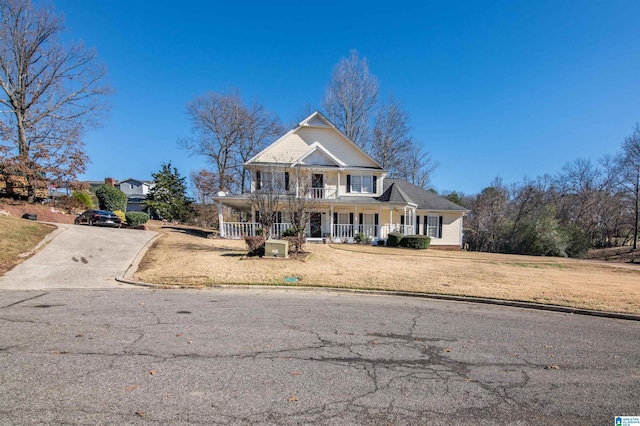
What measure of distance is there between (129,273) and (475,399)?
449 inches

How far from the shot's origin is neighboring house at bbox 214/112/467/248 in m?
23.4

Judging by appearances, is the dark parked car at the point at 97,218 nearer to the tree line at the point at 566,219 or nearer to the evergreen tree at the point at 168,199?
the evergreen tree at the point at 168,199

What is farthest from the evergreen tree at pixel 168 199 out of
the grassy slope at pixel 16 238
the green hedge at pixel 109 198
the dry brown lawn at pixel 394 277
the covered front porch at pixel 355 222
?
the dry brown lawn at pixel 394 277

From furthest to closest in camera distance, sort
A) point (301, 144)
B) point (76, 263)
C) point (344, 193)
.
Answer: point (301, 144)
point (344, 193)
point (76, 263)

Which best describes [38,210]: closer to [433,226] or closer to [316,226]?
[316,226]

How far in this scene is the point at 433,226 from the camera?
26.4 metres

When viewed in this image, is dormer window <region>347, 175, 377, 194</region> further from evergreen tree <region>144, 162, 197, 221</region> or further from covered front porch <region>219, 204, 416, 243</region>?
evergreen tree <region>144, 162, 197, 221</region>

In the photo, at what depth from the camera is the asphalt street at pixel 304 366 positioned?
3039mm

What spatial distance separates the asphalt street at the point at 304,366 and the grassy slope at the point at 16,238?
545 cm

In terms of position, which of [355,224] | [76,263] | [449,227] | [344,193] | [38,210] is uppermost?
[344,193]

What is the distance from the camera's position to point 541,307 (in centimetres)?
791

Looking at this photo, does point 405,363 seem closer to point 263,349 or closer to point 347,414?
point 347,414

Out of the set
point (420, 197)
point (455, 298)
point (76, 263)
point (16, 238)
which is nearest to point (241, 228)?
point (76, 263)

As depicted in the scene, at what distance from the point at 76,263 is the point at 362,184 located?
19.8m
